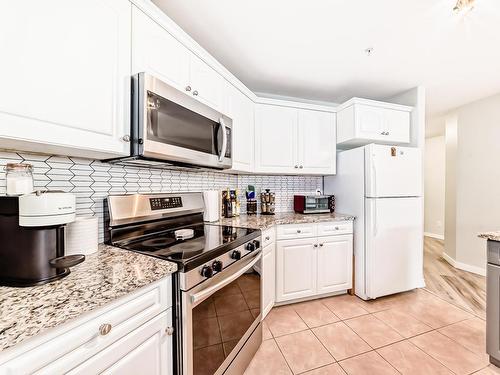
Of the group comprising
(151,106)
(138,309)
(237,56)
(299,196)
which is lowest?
(138,309)

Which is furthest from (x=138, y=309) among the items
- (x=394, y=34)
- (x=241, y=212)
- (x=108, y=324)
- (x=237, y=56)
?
(x=394, y=34)

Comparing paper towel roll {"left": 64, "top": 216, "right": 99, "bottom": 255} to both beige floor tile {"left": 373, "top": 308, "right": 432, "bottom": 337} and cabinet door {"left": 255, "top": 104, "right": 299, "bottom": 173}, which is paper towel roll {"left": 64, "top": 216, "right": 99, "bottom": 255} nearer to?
cabinet door {"left": 255, "top": 104, "right": 299, "bottom": 173}

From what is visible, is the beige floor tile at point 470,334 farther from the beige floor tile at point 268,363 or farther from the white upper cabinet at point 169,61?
the white upper cabinet at point 169,61

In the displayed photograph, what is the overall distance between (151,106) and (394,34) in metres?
1.93

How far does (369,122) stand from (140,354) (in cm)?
281

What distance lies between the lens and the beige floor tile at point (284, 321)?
1.86m

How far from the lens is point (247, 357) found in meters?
1.46

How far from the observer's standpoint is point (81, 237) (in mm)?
1057

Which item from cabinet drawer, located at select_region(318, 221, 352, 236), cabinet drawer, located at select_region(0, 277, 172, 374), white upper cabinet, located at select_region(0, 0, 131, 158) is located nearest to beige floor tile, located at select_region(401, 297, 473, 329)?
cabinet drawer, located at select_region(318, 221, 352, 236)

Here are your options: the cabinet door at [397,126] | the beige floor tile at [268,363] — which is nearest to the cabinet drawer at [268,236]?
the beige floor tile at [268,363]

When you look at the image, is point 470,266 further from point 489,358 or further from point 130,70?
point 130,70

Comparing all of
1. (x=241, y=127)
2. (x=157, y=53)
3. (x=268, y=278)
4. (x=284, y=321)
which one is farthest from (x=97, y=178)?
(x=284, y=321)

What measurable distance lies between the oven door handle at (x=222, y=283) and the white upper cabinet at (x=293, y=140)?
1151mm

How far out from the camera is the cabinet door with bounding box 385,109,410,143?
261 cm
